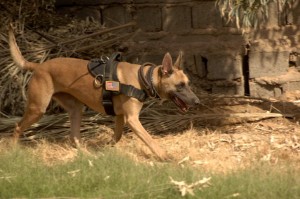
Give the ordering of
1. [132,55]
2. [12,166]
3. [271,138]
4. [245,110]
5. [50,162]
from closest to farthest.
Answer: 1. [12,166]
2. [50,162]
3. [271,138]
4. [245,110]
5. [132,55]

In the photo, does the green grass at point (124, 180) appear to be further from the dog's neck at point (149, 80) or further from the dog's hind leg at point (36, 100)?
the dog's hind leg at point (36, 100)

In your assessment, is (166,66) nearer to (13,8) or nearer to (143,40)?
(143,40)

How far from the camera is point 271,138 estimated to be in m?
7.01

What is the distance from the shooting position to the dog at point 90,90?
6.43 m

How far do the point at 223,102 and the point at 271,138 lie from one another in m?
1.35

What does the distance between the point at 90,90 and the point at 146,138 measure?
2.84 feet

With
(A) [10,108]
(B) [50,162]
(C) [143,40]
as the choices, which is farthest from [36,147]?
(C) [143,40]

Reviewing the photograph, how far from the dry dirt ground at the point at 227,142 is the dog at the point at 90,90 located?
0.30 metres

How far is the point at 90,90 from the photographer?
22.2 feet

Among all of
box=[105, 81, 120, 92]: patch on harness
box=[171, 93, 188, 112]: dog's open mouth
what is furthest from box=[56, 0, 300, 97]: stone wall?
box=[171, 93, 188, 112]: dog's open mouth

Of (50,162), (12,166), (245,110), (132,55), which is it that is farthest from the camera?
(132,55)

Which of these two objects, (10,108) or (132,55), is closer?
(10,108)

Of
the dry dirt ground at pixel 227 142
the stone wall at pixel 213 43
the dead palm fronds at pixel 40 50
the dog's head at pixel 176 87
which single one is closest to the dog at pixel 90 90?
the dog's head at pixel 176 87

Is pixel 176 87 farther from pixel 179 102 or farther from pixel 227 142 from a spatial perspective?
pixel 227 142
